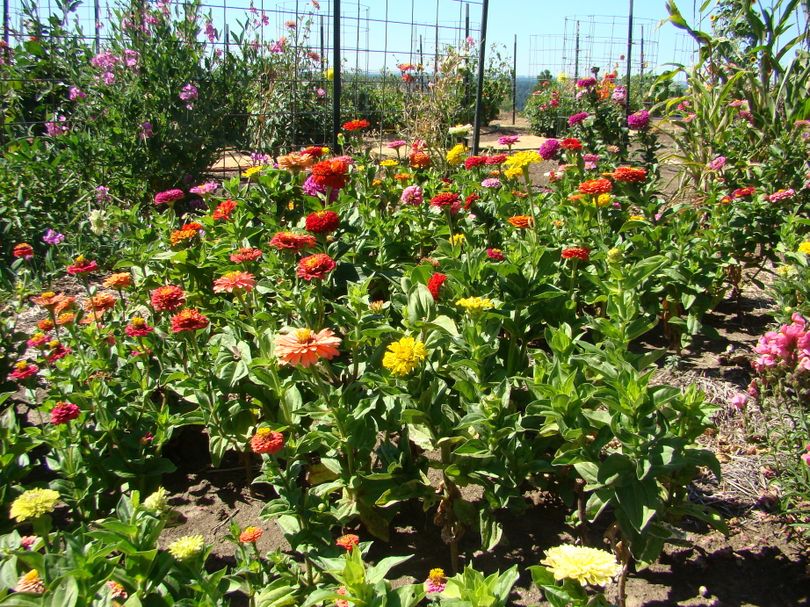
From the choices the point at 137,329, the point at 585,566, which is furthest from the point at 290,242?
the point at 585,566

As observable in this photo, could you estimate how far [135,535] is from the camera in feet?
4.70

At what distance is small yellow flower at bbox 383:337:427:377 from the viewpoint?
67.3 inches

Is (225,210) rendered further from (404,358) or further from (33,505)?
(33,505)

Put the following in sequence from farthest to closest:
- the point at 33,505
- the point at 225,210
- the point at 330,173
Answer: the point at 225,210 → the point at 330,173 → the point at 33,505

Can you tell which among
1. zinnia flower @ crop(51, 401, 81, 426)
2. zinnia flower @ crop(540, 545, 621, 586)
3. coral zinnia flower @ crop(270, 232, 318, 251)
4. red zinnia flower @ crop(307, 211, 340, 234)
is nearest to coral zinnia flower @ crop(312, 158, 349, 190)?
red zinnia flower @ crop(307, 211, 340, 234)

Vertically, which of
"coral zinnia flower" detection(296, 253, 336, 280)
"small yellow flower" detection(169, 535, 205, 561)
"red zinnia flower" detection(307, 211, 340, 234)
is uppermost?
"red zinnia flower" detection(307, 211, 340, 234)

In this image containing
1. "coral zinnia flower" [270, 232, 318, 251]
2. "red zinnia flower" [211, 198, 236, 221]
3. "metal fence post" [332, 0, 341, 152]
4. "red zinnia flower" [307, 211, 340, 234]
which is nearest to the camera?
"coral zinnia flower" [270, 232, 318, 251]

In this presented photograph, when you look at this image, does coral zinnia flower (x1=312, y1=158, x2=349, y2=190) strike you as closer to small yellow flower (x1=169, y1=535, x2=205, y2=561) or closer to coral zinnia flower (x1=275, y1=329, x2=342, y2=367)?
coral zinnia flower (x1=275, y1=329, x2=342, y2=367)

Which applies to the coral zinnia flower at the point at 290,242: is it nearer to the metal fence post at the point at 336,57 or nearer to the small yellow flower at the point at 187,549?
the small yellow flower at the point at 187,549

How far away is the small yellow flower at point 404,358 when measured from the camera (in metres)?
1.71

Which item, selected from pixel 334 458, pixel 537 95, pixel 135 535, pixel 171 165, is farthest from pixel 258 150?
pixel 537 95

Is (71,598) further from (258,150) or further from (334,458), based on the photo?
(258,150)

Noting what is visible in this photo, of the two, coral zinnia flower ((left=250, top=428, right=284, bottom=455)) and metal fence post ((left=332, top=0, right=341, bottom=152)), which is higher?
metal fence post ((left=332, top=0, right=341, bottom=152))

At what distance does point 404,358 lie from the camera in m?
1.71
